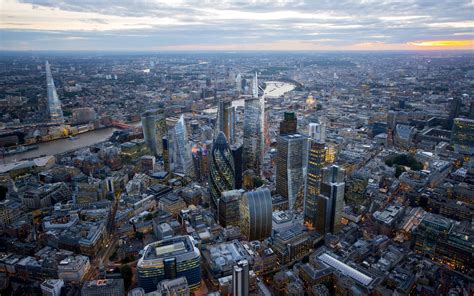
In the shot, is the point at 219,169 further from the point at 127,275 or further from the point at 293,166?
the point at 127,275

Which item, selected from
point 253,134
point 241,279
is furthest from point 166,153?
point 241,279

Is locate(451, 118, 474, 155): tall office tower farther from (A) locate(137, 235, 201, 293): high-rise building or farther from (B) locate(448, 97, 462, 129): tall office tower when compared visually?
(A) locate(137, 235, 201, 293): high-rise building

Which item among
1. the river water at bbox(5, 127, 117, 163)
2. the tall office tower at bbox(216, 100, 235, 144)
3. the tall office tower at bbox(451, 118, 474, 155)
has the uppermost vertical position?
the tall office tower at bbox(216, 100, 235, 144)

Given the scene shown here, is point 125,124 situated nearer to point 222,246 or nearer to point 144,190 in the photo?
point 144,190

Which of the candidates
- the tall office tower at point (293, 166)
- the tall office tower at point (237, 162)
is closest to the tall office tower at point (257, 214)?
the tall office tower at point (293, 166)

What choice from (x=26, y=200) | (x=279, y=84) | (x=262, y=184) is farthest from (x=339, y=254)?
(x=279, y=84)

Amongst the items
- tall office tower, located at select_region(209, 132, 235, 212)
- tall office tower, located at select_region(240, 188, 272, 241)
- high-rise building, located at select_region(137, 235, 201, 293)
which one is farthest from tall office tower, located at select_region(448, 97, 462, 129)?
high-rise building, located at select_region(137, 235, 201, 293)

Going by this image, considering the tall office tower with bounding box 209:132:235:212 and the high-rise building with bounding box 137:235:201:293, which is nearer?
the high-rise building with bounding box 137:235:201:293
